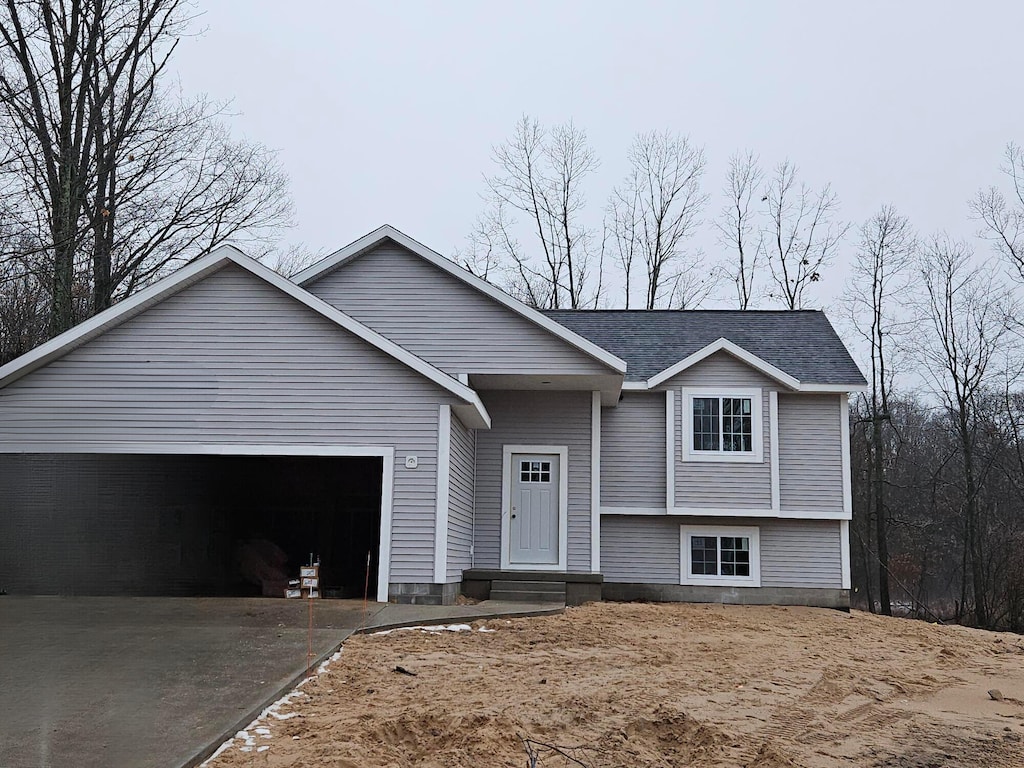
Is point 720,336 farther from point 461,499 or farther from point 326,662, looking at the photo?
point 326,662

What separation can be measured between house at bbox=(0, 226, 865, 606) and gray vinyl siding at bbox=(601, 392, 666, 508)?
0.13 ft

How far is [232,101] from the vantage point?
78.0 feet

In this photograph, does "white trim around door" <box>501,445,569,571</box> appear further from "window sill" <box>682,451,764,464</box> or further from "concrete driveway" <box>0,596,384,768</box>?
"concrete driveway" <box>0,596,384,768</box>

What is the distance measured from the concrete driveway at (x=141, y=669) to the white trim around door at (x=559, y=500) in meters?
4.65

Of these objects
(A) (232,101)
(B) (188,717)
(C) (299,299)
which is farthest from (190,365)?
(A) (232,101)

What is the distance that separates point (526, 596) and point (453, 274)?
17.2ft

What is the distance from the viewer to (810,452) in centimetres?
1752

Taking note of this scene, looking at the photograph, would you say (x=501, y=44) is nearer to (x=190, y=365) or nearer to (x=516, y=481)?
(x=516, y=481)

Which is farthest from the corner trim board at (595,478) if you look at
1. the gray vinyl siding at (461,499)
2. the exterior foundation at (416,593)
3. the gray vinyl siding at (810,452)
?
the exterior foundation at (416,593)

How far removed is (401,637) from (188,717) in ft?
13.9

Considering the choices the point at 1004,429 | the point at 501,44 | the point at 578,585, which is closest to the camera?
the point at 578,585

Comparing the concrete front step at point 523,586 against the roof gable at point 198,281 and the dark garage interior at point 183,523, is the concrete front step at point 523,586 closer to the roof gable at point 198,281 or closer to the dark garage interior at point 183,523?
the dark garage interior at point 183,523

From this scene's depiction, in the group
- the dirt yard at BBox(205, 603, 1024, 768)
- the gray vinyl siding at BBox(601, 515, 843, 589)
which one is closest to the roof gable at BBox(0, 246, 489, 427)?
the dirt yard at BBox(205, 603, 1024, 768)

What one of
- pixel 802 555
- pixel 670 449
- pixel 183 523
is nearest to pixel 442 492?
pixel 670 449
